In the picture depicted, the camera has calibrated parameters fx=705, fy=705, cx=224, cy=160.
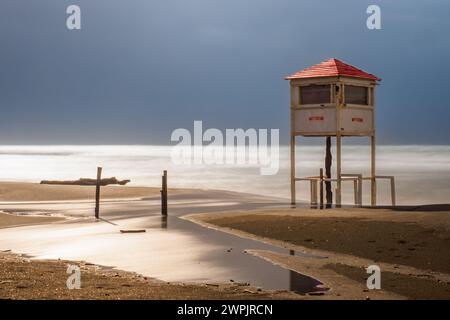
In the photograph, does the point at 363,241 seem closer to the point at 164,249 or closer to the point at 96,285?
the point at 164,249

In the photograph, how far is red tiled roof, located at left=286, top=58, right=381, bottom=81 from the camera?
3312 cm

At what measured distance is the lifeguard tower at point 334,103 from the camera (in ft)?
107

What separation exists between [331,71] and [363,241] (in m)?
14.2

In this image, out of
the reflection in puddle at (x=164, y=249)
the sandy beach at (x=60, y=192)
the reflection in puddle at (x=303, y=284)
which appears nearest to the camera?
the reflection in puddle at (x=303, y=284)

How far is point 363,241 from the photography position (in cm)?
2072

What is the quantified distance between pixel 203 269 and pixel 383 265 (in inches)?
178

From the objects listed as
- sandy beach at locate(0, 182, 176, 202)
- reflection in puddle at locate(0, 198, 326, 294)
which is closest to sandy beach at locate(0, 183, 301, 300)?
reflection in puddle at locate(0, 198, 326, 294)

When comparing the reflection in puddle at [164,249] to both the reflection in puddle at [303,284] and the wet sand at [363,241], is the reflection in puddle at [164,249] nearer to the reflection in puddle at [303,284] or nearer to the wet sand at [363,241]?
the reflection in puddle at [303,284]

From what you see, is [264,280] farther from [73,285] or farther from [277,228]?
[277,228]

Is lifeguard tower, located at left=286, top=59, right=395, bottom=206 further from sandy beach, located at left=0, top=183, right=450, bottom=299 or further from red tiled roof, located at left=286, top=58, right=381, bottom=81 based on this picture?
sandy beach, located at left=0, top=183, right=450, bottom=299

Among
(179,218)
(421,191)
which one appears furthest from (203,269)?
(421,191)

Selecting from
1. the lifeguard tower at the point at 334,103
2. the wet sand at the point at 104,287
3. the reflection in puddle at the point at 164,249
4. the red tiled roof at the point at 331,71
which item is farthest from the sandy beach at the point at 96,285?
the red tiled roof at the point at 331,71

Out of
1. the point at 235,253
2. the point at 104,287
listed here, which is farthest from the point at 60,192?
the point at 104,287
